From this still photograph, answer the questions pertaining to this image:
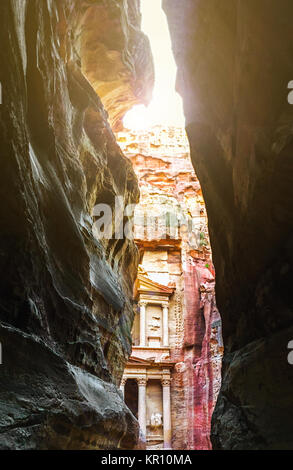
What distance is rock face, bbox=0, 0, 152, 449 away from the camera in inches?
218

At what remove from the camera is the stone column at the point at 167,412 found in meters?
29.1

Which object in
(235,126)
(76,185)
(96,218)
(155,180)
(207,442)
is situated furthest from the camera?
(155,180)

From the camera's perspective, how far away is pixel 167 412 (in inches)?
1187

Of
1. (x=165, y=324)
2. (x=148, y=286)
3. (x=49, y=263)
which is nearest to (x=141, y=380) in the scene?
(x=165, y=324)

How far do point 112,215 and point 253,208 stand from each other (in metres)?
7.49

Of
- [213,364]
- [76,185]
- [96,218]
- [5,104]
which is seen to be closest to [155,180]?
[213,364]

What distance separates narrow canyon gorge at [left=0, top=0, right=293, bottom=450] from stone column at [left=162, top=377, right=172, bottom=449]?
742 inches

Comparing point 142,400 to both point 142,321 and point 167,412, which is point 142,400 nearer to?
point 167,412

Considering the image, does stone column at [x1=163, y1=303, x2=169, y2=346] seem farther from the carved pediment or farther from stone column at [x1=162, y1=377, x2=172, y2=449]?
stone column at [x1=162, y1=377, x2=172, y2=449]

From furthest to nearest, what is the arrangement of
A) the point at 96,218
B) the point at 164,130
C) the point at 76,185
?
the point at 164,130 → the point at 96,218 → the point at 76,185
